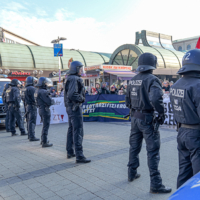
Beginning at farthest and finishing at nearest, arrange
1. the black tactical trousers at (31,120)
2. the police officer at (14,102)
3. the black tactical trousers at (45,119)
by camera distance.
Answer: the police officer at (14,102), the black tactical trousers at (31,120), the black tactical trousers at (45,119)

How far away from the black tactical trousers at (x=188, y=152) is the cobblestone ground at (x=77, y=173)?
82cm

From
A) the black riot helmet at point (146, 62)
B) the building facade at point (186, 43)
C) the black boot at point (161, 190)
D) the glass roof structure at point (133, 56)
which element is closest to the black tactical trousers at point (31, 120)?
the black riot helmet at point (146, 62)

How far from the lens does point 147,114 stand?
137 inches

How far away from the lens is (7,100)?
8.29 meters

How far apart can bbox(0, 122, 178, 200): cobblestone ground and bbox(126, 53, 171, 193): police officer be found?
0.99ft

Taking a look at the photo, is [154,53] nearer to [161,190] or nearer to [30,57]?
[30,57]

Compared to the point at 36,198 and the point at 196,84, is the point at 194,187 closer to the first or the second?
the point at 196,84

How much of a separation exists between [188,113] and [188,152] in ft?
1.62

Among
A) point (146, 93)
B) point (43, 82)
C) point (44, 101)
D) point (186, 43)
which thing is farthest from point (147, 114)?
point (186, 43)

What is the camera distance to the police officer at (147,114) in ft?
10.9

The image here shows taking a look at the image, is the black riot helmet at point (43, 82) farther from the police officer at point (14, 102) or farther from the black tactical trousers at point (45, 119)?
the police officer at point (14, 102)

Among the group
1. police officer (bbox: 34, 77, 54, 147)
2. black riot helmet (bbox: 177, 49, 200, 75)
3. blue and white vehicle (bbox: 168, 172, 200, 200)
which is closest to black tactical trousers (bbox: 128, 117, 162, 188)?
black riot helmet (bbox: 177, 49, 200, 75)

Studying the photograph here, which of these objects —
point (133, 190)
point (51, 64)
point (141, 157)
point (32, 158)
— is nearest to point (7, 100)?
point (32, 158)

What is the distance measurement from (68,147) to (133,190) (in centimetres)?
219
